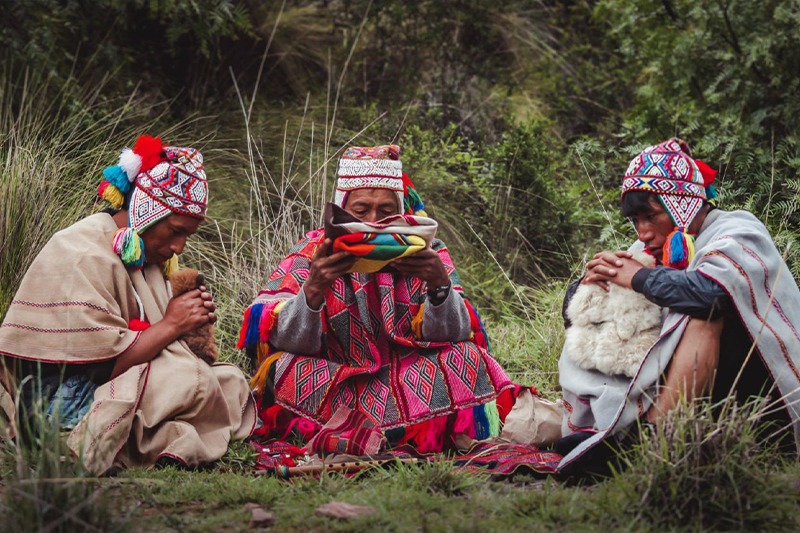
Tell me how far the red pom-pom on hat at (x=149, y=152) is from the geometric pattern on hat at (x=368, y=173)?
74 cm

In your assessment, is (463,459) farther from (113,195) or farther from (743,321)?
(113,195)

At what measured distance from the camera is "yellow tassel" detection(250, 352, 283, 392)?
13.9 ft

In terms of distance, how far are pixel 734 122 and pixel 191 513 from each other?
15.6 ft

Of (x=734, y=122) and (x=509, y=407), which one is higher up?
(x=734, y=122)

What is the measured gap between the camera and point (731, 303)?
3570 mm

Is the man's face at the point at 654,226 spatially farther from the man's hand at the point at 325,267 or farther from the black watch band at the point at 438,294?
the man's hand at the point at 325,267

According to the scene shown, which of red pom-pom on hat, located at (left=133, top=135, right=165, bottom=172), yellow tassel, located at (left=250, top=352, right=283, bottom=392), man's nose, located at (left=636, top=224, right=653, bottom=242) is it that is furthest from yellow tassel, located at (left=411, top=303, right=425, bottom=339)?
red pom-pom on hat, located at (left=133, top=135, right=165, bottom=172)

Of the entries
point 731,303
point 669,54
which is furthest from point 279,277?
point 669,54

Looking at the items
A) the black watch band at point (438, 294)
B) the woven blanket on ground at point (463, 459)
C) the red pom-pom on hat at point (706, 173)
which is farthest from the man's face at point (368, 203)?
the red pom-pom on hat at point (706, 173)

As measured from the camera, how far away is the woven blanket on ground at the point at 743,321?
11.7ft

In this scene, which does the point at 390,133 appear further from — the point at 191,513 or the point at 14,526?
the point at 14,526

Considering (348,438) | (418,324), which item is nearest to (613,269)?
(418,324)

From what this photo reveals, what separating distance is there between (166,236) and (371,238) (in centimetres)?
83

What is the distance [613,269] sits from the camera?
379 centimetres
